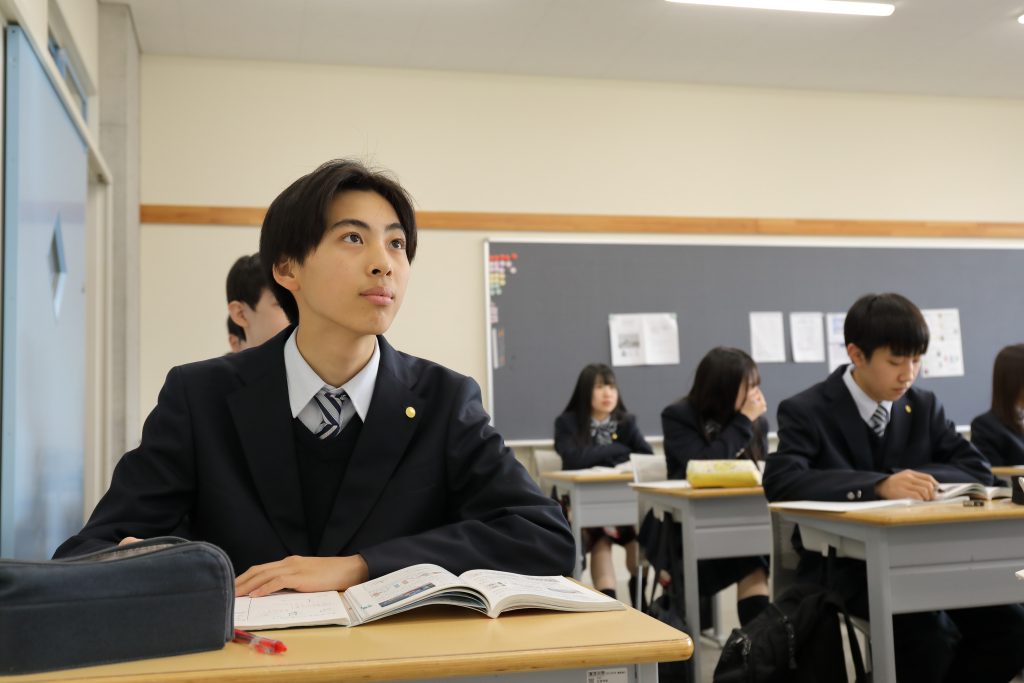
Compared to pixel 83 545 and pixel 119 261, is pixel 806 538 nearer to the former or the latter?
pixel 83 545

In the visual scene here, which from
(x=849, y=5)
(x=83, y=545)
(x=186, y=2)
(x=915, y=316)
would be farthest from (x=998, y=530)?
(x=186, y=2)

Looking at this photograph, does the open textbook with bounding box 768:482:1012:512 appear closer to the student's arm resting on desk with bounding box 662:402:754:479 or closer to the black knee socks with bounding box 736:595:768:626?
the black knee socks with bounding box 736:595:768:626

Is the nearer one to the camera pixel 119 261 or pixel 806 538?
pixel 806 538

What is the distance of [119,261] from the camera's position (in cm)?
466

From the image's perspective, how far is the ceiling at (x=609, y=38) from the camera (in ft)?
16.1

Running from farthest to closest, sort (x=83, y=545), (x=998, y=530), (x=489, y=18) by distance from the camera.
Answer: (x=489, y=18) → (x=998, y=530) → (x=83, y=545)

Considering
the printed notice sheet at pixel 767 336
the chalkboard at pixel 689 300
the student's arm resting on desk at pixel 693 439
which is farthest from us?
the printed notice sheet at pixel 767 336

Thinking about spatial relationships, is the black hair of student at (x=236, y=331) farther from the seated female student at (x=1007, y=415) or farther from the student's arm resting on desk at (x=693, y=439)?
the seated female student at (x=1007, y=415)

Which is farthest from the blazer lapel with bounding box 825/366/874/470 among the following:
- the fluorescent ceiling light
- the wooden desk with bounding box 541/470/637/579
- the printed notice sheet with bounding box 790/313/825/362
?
the printed notice sheet with bounding box 790/313/825/362

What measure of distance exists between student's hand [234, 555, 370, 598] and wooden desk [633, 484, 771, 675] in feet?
7.09

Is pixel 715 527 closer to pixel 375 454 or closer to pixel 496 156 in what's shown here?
pixel 375 454

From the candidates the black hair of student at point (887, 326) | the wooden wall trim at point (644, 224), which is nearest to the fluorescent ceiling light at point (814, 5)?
the wooden wall trim at point (644, 224)

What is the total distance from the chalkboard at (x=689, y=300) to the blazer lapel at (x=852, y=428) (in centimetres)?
295

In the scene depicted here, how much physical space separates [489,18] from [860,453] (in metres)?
3.28
